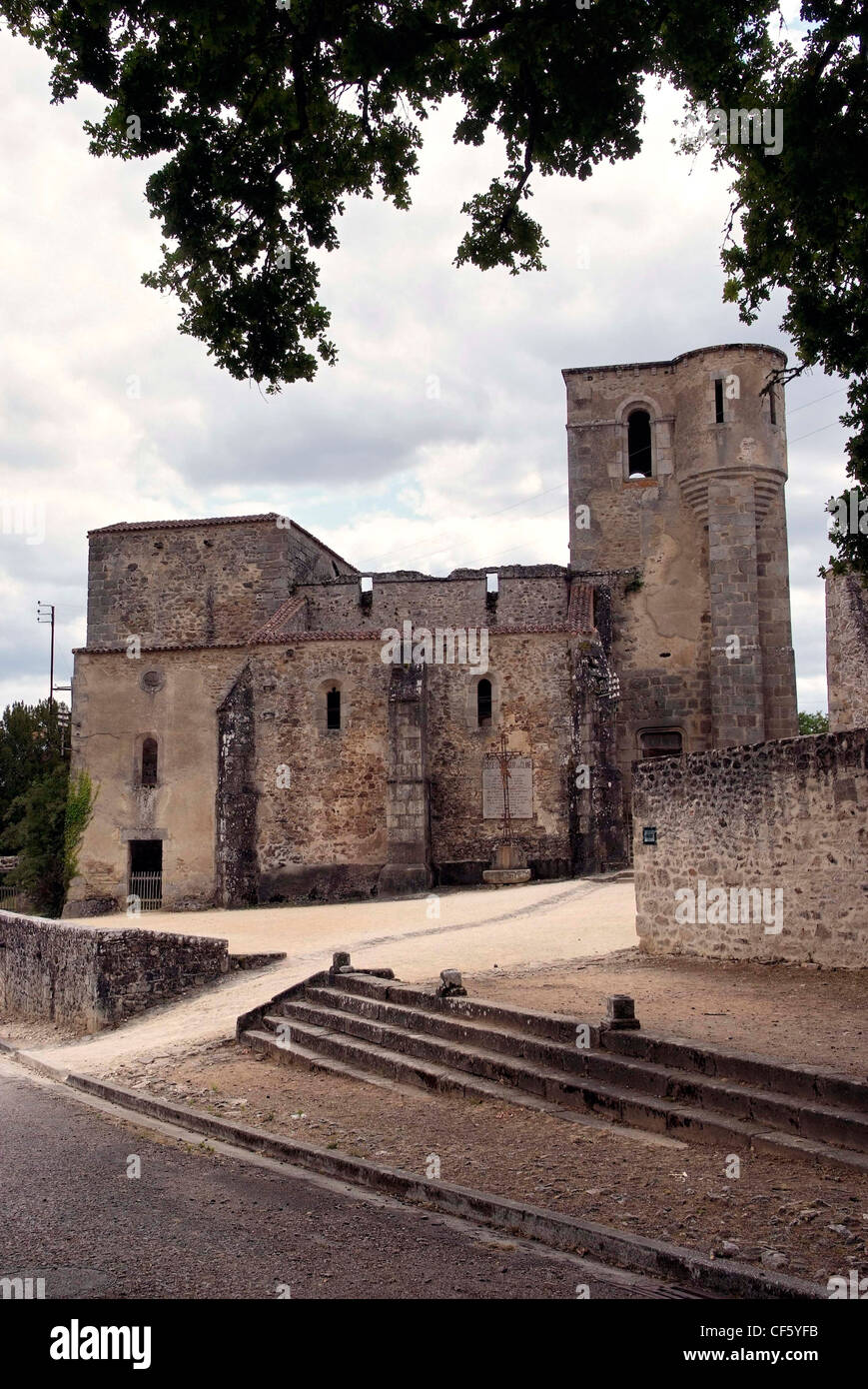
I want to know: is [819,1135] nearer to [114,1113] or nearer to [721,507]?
[114,1113]

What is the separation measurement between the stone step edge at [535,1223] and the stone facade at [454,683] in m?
16.9

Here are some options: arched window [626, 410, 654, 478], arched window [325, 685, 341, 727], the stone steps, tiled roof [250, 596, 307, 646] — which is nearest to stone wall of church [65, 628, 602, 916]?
arched window [325, 685, 341, 727]

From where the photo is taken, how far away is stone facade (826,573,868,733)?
17422 mm

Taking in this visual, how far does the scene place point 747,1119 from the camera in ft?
22.1

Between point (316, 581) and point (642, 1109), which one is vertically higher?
point (316, 581)

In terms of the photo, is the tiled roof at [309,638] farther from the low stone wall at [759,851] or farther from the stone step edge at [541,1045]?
the stone step edge at [541,1045]

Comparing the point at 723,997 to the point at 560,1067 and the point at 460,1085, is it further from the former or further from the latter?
the point at 460,1085

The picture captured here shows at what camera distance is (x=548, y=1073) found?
803 centimetres

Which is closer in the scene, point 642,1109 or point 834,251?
point 642,1109

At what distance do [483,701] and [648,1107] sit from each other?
19.3 meters

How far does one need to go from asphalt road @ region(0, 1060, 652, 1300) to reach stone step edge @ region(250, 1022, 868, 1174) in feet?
5.29

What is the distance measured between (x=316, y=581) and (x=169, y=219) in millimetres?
22249

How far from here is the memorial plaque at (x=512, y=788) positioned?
83.0ft
